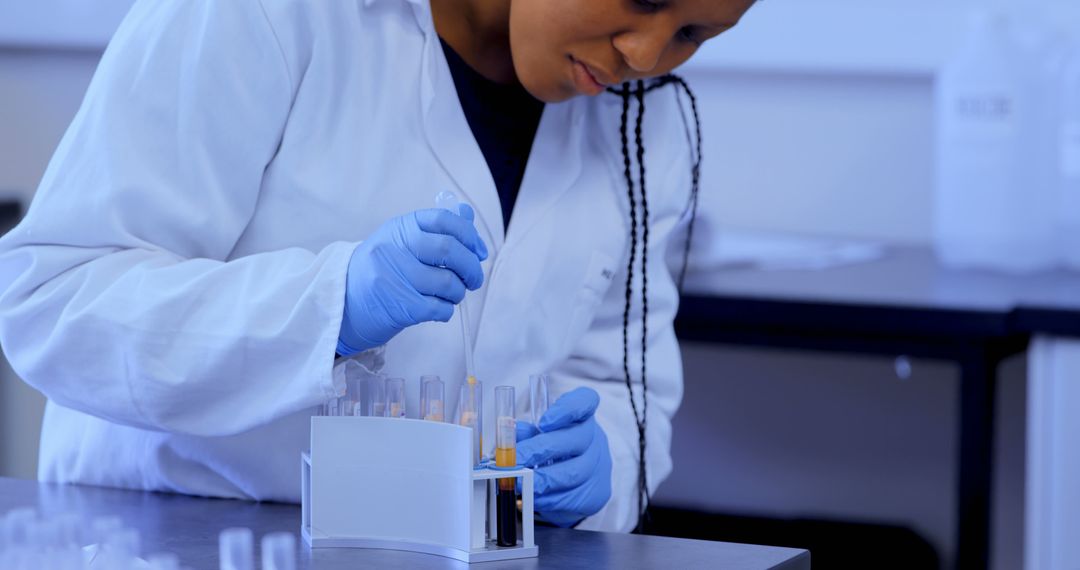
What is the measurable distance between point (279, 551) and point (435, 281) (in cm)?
24

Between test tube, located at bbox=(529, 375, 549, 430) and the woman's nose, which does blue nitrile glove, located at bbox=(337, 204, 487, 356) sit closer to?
test tube, located at bbox=(529, 375, 549, 430)

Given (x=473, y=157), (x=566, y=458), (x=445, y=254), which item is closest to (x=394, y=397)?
(x=445, y=254)

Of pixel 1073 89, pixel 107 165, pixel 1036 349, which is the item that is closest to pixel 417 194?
pixel 107 165

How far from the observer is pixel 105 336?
1042mm

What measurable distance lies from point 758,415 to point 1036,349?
0.79m

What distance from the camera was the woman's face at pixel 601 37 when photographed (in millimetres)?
1148

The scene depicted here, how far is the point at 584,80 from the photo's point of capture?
3.97 ft

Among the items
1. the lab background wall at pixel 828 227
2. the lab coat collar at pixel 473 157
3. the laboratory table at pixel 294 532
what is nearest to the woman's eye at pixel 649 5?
the lab coat collar at pixel 473 157

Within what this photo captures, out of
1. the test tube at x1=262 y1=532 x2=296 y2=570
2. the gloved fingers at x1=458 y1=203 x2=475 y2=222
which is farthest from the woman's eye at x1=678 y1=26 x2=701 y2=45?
the test tube at x1=262 y1=532 x2=296 y2=570

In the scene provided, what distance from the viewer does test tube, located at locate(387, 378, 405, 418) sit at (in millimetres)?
1015

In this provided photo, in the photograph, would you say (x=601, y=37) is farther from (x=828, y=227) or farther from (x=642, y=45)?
(x=828, y=227)

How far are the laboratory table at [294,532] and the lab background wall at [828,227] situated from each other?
141cm

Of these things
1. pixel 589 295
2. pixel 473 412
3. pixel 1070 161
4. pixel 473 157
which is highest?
pixel 1070 161

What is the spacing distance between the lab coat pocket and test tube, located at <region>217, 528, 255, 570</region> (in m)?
0.47
